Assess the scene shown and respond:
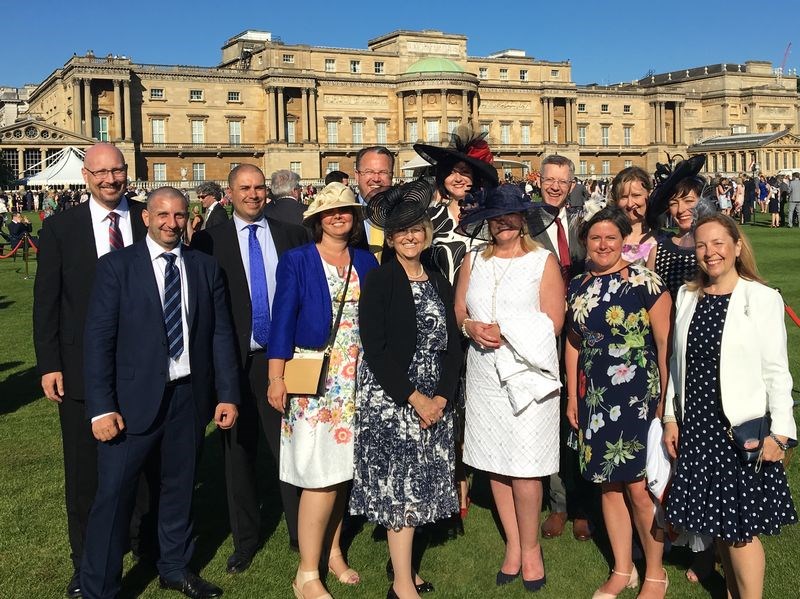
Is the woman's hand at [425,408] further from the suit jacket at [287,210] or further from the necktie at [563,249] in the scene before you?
Answer: the suit jacket at [287,210]

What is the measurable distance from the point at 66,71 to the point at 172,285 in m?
60.5

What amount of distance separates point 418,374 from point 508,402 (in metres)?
0.60

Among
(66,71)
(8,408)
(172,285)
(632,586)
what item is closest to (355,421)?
(172,285)

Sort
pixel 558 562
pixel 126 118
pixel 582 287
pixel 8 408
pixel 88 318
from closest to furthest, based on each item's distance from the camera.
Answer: pixel 88 318
pixel 582 287
pixel 558 562
pixel 8 408
pixel 126 118

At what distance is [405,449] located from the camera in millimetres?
4258

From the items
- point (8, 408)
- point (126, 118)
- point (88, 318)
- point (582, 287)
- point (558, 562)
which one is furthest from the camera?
point (126, 118)

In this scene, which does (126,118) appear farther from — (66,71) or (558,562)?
(558,562)

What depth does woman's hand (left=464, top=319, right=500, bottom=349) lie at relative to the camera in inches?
175

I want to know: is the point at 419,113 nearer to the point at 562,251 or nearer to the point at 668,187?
the point at 562,251

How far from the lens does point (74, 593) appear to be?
461 cm

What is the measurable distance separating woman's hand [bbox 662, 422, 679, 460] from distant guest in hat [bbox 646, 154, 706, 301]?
95 centimetres

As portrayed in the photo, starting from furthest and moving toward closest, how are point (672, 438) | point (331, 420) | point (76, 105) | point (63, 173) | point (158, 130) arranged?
point (158, 130) < point (76, 105) < point (63, 173) < point (331, 420) < point (672, 438)

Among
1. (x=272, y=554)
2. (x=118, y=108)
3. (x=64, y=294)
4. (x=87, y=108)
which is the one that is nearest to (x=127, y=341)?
(x=64, y=294)

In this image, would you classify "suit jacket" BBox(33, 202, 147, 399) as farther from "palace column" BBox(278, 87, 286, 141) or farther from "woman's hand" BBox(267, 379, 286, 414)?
"palace column" BBox(278, 87, 286, 141)
